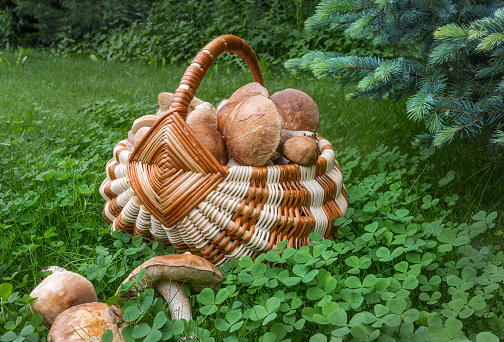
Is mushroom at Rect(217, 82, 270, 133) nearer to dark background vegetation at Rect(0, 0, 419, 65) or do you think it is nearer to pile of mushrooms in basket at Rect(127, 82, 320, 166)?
pile of mushrooms in basket at Rect(127, 82, 320, 166)

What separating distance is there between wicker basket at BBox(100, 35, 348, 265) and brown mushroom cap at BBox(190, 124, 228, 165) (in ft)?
0.35

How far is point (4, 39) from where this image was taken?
9.46 m

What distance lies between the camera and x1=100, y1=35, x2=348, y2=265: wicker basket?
147 cm

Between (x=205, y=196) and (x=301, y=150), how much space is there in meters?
0.44

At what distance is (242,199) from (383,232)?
619 mm

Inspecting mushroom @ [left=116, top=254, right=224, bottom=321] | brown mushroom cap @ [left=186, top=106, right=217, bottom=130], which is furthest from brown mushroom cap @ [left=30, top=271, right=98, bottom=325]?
brown mushroom cap @ [left=186, top=106, right=217, bottom=130]

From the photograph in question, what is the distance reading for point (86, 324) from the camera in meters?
1.12

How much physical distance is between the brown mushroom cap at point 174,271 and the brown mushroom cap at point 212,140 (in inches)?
18.8

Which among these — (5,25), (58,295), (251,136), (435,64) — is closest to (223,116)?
(251,136)

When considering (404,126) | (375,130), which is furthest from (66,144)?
(404,126)

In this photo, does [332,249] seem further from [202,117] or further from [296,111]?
[202,117]

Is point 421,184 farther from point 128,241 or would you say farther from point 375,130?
point 128,241

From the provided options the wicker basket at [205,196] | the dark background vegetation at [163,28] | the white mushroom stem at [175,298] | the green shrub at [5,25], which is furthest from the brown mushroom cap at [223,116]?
the green shrub at [5,25]

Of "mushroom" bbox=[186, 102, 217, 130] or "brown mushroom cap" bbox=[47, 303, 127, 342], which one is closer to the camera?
"brown mushroom cap" bbox=[47, 303, 127, 342]
